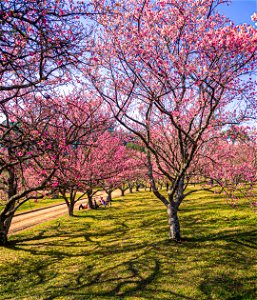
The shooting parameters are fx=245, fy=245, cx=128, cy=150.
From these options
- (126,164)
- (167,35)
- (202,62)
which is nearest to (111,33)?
(167,35)

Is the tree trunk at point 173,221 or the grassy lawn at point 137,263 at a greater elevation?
the tree trunk at point 173,221

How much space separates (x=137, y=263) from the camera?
400 inches

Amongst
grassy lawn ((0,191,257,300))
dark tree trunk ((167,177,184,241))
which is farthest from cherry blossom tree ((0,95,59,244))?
dark tree trunk ((167,177,184,241))

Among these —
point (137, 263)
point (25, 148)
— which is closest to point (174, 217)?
point (137, 263)

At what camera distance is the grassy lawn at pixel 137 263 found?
8.01 meters

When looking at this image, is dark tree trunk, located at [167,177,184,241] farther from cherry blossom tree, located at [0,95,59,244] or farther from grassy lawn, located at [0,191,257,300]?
cherry blossom tree, located at [0,95,59,244]

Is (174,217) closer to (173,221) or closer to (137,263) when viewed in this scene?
(173,221)

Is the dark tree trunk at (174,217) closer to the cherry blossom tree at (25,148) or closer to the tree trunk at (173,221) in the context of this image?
the tree trunk at (173,221)

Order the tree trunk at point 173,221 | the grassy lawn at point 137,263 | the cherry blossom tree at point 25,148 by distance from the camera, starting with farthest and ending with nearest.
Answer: the tree trunk at point 173,221
the cherry blossom tree at point 25,148
the grassy lawn at point 137,263

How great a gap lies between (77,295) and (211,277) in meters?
4.58

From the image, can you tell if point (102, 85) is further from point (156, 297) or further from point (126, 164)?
point (126, 164)

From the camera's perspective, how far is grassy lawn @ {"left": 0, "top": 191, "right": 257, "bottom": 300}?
315 inches

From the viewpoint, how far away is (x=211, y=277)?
846cm

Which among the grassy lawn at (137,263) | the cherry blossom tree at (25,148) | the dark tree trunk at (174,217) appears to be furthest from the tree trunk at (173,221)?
the cherry blossom tree at (25,148)
